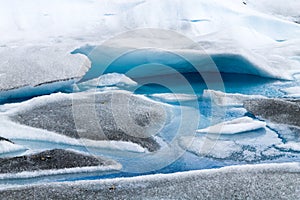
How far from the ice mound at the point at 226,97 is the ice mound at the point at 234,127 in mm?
472

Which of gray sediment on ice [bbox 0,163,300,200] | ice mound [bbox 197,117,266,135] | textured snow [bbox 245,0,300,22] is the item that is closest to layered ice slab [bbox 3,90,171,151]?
ice mound [bbox 197,117,266,135]

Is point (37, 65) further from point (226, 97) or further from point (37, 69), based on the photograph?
point (226, 97)

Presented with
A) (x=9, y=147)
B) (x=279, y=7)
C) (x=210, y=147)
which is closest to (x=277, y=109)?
(x=210, y=147)

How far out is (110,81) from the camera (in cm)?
520

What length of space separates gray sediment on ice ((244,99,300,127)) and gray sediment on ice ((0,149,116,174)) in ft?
5.09

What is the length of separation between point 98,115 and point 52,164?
2.92ft

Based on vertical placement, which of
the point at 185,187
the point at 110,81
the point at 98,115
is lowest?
the point at 110,81

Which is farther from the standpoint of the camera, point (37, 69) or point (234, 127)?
point (37, 69)

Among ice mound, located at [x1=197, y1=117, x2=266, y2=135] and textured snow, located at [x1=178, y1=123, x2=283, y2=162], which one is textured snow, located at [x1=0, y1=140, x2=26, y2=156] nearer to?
textured snow, located at [x1=178, y1=123, x2=283, y2=162]

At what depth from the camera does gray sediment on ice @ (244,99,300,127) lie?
4.20 m

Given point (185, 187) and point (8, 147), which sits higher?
point (185, 187)

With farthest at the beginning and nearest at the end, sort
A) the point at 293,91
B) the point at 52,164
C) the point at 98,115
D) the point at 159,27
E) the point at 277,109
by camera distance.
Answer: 1. the point at 159,27
2. the point at 293,91
3. the point at 277,109
4. the point at 98,115
5. the point at 52,164

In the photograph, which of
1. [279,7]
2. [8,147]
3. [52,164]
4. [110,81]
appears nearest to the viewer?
[52,164]

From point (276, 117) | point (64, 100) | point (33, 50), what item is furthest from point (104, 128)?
point (33, 50)
